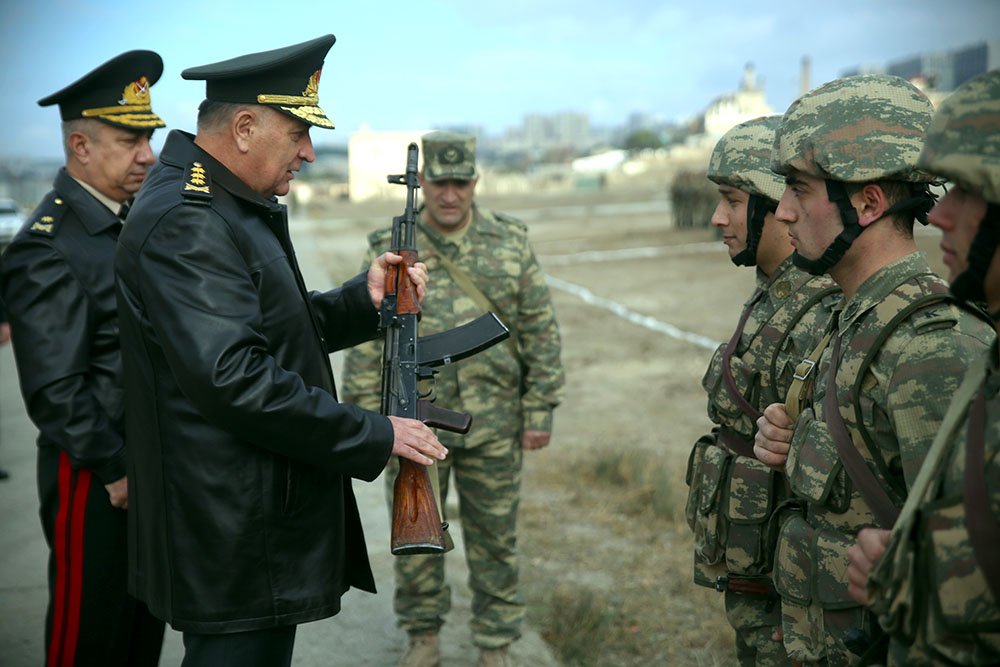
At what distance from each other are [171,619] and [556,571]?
3.05 metres

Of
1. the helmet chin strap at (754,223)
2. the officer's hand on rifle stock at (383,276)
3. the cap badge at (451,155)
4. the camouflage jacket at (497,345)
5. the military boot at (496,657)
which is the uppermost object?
the cap badge at (451,155)

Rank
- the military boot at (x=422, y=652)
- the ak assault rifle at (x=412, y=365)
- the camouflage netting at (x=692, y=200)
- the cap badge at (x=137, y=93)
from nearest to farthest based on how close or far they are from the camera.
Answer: the ak assault rifle at (x=412, y=365) < the cap badge at (x=137, y=93) < the military boot at (x=422, y=652) < the camouflage netting at (x=692, y=200)

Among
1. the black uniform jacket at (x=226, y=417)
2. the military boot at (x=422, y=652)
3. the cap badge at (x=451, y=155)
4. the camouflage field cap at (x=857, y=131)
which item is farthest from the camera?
the cap badge at (x=451, y=155)

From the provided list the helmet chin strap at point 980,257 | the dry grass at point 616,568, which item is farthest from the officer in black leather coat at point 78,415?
the helmet chin strap at point 980,257

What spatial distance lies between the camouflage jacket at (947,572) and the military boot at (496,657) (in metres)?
2.60

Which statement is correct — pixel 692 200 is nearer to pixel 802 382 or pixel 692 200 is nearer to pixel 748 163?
pixel 748 163

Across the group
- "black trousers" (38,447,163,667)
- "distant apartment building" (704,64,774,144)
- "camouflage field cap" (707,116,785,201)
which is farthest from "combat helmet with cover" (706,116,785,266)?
"distant apartment building" (704,64,774,144)

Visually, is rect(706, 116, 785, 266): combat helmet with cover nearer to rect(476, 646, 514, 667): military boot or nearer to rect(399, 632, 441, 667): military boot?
rect(476, 646, 514, 667): military boot

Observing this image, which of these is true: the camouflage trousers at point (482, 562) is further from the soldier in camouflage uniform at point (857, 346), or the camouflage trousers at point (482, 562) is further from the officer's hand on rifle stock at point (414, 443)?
the soldier in camouflage uniform at point (857, 346)

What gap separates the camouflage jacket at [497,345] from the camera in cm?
447

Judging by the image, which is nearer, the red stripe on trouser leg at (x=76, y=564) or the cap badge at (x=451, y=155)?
the red stripe on trouser leg at (x=76, y=564)

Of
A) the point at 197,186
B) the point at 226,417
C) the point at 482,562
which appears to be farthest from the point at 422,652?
the point at 197,186

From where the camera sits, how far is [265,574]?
2.76 metres

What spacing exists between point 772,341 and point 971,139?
4.65 feet
